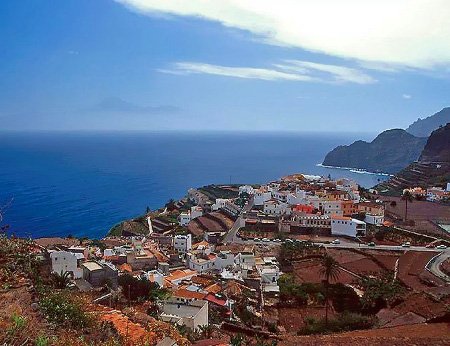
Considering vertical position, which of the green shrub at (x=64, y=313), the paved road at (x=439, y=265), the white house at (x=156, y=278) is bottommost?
the paved road at (x=439, y=265)

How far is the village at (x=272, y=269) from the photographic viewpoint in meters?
16.0

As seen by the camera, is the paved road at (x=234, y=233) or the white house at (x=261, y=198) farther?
the white house at (x=261, y=198)

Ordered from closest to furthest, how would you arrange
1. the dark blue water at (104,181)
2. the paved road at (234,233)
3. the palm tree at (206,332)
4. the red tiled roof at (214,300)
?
the palm tree at (206,332)
the red tiled roof at (214,300)
the paved road at (234,233)
the dark blue water at (104,181)

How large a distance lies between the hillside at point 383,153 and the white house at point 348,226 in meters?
101

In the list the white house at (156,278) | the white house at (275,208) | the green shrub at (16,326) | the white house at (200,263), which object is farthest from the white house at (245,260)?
the green shrub at (16,326)

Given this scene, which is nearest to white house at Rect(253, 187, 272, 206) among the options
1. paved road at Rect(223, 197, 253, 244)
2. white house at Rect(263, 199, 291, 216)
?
paved road at Rect(223, 197, 253, 244)

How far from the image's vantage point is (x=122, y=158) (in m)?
155

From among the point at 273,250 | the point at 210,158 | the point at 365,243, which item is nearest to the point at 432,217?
the point at 365,243

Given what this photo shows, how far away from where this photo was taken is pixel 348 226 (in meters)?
37.7

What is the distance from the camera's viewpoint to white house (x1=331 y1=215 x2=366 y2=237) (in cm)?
3734

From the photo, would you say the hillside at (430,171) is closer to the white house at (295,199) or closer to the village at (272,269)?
the village at (272,269)

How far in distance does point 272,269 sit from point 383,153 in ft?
416

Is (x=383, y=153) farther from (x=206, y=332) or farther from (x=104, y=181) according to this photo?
(x=206, y=332)

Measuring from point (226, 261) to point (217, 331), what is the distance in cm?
1386
